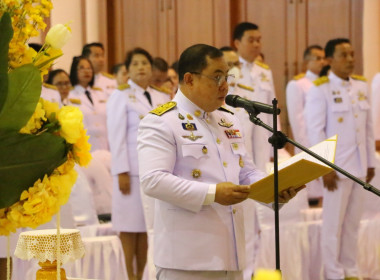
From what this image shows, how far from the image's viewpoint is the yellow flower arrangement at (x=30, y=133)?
51.7 inches

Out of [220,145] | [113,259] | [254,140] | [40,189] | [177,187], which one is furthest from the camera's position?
[254,140]

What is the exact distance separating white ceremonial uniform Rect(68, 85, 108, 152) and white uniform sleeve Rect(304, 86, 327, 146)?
1.79m

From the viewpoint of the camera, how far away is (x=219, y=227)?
7.96 feet

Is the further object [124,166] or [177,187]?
[124,166]

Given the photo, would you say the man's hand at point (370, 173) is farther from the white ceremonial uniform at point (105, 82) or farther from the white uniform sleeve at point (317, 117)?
the white ceremonial uniform at point (105, 82)

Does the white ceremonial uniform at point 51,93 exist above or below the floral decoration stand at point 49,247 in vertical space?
above

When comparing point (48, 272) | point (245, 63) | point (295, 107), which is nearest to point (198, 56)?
point (48, 272)

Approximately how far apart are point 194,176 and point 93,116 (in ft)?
12.4

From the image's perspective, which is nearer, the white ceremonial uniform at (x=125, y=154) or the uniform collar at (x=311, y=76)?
the white ceremonial uniform at (x=125, y=154)

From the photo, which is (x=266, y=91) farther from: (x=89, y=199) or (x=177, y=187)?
(x=177, y=187)

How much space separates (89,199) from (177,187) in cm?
228

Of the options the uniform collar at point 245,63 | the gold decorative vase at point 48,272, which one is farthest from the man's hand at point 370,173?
Answer: the gold decorative vase at point 48,272

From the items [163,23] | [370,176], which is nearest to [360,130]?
[370,176]

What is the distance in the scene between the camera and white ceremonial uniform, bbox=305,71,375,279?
4.85 m
